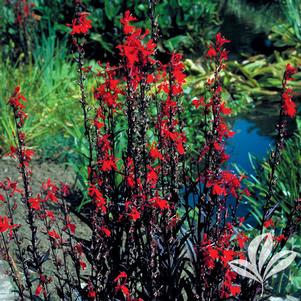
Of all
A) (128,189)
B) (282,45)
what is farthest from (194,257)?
(282,45)

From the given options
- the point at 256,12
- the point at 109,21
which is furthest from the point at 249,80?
the point at 256,12

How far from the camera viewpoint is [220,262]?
256 cm

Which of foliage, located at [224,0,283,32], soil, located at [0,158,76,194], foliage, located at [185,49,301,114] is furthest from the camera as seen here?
foliage, located at [224,0,283,32]

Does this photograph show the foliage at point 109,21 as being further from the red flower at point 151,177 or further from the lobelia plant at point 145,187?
the red flower at point 151,177

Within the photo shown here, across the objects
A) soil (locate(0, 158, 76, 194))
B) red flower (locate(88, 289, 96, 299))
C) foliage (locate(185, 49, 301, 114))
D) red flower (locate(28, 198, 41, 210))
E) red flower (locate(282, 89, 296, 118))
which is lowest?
foliage (locate(185, 49, 301, 114))

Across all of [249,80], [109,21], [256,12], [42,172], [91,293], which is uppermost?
[91,293]

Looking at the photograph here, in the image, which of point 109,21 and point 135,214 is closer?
point 135,214

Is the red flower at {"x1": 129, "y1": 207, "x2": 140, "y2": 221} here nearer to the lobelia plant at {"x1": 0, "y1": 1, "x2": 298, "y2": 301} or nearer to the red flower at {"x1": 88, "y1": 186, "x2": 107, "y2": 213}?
the lobelia plant at {"x1": 0, "y1": 1, "x2": 298, "y2": 301}

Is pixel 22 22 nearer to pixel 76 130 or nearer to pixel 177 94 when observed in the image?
pixel 76 130

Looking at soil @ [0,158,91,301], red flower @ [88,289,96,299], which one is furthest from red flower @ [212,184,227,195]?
soil @ [0,158,91,301]

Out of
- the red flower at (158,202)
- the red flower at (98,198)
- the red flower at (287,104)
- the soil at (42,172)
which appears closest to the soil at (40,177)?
the soil at (42,172)

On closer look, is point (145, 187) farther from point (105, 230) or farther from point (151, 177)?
point (105, 230)

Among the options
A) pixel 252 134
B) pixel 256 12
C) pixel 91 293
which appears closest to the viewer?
pixel 91 293

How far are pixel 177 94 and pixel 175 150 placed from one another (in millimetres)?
217
